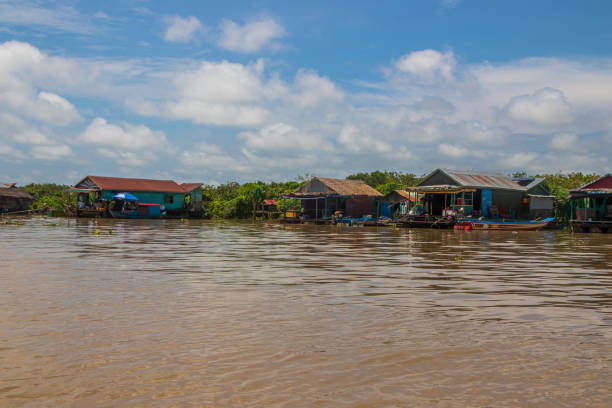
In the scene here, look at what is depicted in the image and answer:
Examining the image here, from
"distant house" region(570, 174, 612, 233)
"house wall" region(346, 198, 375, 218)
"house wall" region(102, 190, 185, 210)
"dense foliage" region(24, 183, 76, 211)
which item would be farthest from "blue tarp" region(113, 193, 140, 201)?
"distant house" region(570, 174, 612, 233)

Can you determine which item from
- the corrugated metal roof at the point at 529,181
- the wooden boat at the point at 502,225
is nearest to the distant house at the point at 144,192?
the wooden boat at the point at 502,225

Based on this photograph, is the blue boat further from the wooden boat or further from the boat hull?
the wooden boat

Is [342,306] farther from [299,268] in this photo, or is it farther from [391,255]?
[391,255]

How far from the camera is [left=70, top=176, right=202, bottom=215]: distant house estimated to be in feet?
166

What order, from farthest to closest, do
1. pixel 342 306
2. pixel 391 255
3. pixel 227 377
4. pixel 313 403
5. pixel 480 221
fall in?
pixel 480 221 → pixel 391 255 → pixel 342 306 → pixel 227 377 → pixel 313 403

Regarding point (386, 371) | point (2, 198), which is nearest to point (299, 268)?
point (386, 371)

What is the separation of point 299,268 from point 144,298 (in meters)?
4.56

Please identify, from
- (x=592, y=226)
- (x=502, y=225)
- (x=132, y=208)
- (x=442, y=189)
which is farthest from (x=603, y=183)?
(x=132, y=208)

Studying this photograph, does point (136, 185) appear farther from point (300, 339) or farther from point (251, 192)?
point (300, 339)

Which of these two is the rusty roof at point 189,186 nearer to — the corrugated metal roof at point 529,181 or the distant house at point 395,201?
the distant house at point 395,201

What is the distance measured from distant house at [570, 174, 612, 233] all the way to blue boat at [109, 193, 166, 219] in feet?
119

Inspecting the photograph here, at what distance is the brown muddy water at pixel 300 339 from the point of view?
12.3ft

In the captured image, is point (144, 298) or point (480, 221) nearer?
point (144, 298)

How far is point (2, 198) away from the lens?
56438 mm
